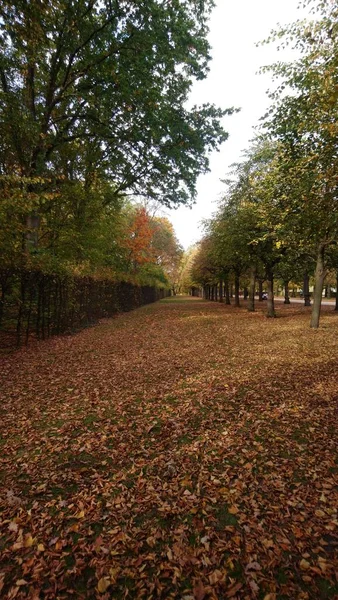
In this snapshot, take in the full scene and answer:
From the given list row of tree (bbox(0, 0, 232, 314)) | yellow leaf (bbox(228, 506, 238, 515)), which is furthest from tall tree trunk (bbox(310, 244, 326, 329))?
yellow leaf (bbox(228, 506, 238, 515))

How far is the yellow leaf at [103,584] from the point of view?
2137 millimetres

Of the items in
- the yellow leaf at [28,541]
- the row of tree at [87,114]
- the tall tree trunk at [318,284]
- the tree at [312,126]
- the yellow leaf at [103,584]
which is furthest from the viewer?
the tall tree trunk at [318,284]

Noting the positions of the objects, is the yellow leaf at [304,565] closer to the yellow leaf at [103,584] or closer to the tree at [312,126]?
the yellow leaf at [103,584]

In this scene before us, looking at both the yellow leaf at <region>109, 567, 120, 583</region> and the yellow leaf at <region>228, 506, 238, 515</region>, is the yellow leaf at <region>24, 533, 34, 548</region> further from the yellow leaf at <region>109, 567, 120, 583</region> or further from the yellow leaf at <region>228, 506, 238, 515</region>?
the yellow leaf at <region>228, 506, 238, 515</region>

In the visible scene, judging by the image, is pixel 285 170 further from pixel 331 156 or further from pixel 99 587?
pixel 99 587

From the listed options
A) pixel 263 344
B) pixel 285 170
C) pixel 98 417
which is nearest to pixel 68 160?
pixel 285 170

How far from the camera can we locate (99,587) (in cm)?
215

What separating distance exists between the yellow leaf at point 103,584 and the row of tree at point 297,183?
18.9 feet

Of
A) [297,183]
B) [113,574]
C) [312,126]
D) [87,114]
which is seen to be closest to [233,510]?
[113,574]

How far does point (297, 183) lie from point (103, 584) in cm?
1052

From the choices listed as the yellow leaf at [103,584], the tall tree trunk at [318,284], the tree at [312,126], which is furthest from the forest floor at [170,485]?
the tall tree trunk at [318,284]

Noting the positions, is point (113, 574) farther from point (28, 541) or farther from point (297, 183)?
point (297, 183)

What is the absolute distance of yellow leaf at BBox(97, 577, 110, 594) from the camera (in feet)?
7.01

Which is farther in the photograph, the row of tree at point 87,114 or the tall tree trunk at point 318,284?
the tall tree trunk at point 318,284
